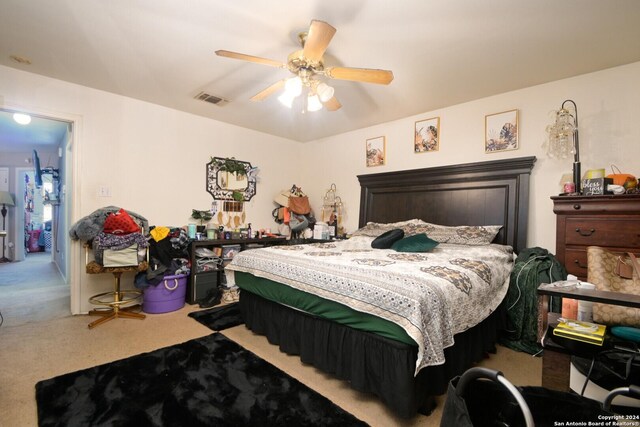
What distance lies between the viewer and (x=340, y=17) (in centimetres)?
196

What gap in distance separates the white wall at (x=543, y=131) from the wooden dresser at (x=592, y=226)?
0.47m

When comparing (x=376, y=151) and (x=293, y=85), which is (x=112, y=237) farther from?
(x=376, y=151)

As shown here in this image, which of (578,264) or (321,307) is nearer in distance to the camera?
(321,307)

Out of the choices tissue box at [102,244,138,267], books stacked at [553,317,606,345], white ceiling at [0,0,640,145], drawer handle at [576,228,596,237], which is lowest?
books stacked at [553,317,606,345]

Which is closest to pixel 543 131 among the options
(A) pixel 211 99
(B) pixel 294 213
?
(B) pixel 294 213

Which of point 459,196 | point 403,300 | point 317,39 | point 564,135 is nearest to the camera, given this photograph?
point 403,300

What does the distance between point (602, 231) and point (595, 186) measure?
0.36 metres

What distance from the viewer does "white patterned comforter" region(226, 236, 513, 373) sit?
145 centimetres

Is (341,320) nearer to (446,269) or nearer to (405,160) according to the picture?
(446,269)

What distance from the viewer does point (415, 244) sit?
2664 millimetres

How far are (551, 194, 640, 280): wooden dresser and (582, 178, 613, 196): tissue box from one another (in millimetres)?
76

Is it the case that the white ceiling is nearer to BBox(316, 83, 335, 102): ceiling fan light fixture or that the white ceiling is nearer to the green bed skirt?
BBox(316, 83, 335, 102): ceiling fan light fixture

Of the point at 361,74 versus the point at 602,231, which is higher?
the point at 361,74

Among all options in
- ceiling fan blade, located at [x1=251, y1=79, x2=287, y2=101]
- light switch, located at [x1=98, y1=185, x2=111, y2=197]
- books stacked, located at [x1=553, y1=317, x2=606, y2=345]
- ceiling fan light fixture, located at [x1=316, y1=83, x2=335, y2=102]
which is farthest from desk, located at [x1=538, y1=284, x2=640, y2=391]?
light switch, located at [x1=98, y1=185, x2=111, y2=197]
